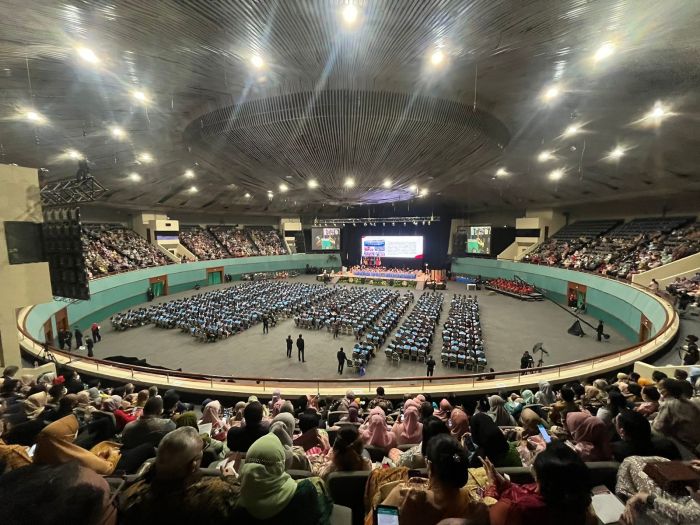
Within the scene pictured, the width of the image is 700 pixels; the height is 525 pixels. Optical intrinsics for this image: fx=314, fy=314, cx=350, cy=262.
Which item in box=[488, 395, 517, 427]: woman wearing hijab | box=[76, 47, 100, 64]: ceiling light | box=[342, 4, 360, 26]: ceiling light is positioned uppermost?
box=[76, 47, 100, 64]: ceiling light

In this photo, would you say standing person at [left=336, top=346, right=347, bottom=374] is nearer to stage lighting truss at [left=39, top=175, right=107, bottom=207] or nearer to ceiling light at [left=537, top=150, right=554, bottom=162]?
stage lighting truss at [left=39, top=175, right=107, bottom=207]

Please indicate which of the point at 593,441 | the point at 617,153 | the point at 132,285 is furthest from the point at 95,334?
the point at 617,153

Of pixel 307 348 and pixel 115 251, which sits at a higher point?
pixel 115 251

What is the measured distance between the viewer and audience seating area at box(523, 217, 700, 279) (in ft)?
54.8

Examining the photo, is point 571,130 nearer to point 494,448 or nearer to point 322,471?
point 494,448

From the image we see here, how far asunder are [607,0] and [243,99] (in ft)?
22.1

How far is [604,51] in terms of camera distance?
6.08 meters

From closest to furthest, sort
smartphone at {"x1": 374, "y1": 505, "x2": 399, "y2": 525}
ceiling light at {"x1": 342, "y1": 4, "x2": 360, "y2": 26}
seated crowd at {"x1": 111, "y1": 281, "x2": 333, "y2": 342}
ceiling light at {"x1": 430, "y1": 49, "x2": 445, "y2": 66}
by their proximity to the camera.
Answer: smartphone at {"x1": 374, "y1": 505, "x2": 399, "y2": 525} → ceiling light at {"x1": 342, "y1": 4, "x2": 360, "y2": 26} → ceiling light at {"x1": 430, "y1": 49, "x2": 445, "y2": 66} → seated crowd at {"x1": 111, "y1": 281, "x2": 333, "y2": 342}

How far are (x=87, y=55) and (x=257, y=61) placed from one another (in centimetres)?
345

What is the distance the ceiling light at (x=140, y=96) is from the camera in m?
7.97

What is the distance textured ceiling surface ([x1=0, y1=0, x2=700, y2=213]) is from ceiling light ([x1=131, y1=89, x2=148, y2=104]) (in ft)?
0.27

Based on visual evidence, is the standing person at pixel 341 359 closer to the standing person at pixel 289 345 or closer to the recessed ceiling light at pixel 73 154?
the standing person at pixel 289 345

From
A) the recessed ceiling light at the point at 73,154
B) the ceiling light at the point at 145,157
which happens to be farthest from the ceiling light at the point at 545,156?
the recessed ceiling light at the point at 73,154

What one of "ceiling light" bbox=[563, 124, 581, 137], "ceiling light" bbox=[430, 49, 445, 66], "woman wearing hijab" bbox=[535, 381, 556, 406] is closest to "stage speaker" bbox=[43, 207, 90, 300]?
"ceiling light" bbox=[430, 49, 445, 66]
